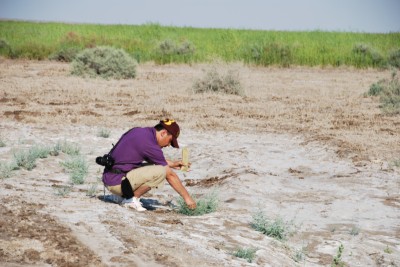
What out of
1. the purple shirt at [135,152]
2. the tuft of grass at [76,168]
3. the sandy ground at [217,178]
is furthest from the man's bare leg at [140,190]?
the tuft of grass at [76,168]

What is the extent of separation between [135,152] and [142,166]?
208 millimetres

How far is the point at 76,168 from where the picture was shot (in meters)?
10.6

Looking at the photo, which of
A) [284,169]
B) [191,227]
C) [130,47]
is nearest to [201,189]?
[284,169]

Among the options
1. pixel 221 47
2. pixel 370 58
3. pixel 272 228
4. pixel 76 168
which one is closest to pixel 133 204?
pixel 272 228

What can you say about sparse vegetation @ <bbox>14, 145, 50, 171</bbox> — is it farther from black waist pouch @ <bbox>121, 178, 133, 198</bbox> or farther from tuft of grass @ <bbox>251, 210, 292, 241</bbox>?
tuft of grass @ <bbox>251, 210, 292, 241</bbox>

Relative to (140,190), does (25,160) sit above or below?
below

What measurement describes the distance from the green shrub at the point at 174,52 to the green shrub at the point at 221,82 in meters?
10.5

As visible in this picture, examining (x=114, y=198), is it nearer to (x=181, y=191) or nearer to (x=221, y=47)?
(x=181, y=191)

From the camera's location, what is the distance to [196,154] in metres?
12.3

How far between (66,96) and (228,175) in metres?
9.66

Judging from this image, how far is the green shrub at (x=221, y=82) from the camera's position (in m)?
20.5

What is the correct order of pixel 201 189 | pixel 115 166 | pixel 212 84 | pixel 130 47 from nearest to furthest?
pixel 115 166
pixel 201 189
pixel 212 84
pixel 130 47

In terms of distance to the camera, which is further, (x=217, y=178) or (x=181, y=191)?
(x=217, y=178)

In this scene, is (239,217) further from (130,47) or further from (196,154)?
(130,47)
